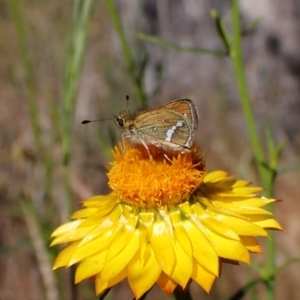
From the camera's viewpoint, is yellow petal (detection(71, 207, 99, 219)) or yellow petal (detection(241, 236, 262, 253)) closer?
yellow petal (detection(241, 236, 262, 253))

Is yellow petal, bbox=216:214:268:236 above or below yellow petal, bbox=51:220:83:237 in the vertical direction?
below

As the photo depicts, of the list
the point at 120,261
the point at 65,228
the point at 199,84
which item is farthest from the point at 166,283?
the point at 199,84

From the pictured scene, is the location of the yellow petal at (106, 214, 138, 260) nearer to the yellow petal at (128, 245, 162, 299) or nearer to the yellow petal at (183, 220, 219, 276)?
the yellow petal at (128, 245, 162, 299)

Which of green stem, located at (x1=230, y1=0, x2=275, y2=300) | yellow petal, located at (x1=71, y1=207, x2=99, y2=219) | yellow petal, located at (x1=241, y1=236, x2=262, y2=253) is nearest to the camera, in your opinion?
yellow petal, located at (x1=241, y1=236, x2=262, y2=253)

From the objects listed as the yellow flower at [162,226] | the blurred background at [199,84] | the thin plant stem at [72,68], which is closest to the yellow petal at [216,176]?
the yellow flower at [162,226]

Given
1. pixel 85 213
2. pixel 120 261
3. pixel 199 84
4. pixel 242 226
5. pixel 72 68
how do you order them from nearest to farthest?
pixel 120 261
pixel 242 226
pixel 85 213
pixel 72 68
pixel 199 84

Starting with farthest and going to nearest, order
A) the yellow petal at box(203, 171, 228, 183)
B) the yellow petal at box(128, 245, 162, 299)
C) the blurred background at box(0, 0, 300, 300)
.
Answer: the blurred background at box(0, 0, 300, 300) < the yellow petal at box(203, 171, 228, 183) < the yellow petal at box(128, 245, 162, 299)

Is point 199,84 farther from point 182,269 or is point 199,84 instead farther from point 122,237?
point 182,269

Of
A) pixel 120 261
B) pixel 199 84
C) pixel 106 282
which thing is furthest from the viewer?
pixel 199 84

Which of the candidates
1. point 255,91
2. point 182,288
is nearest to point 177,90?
point 255,91

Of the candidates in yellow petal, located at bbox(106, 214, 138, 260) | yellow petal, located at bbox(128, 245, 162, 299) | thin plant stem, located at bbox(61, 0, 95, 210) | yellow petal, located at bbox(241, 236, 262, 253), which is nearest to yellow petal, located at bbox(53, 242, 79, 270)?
yellow petal, located at bbox(106, 214, 138, 260)
